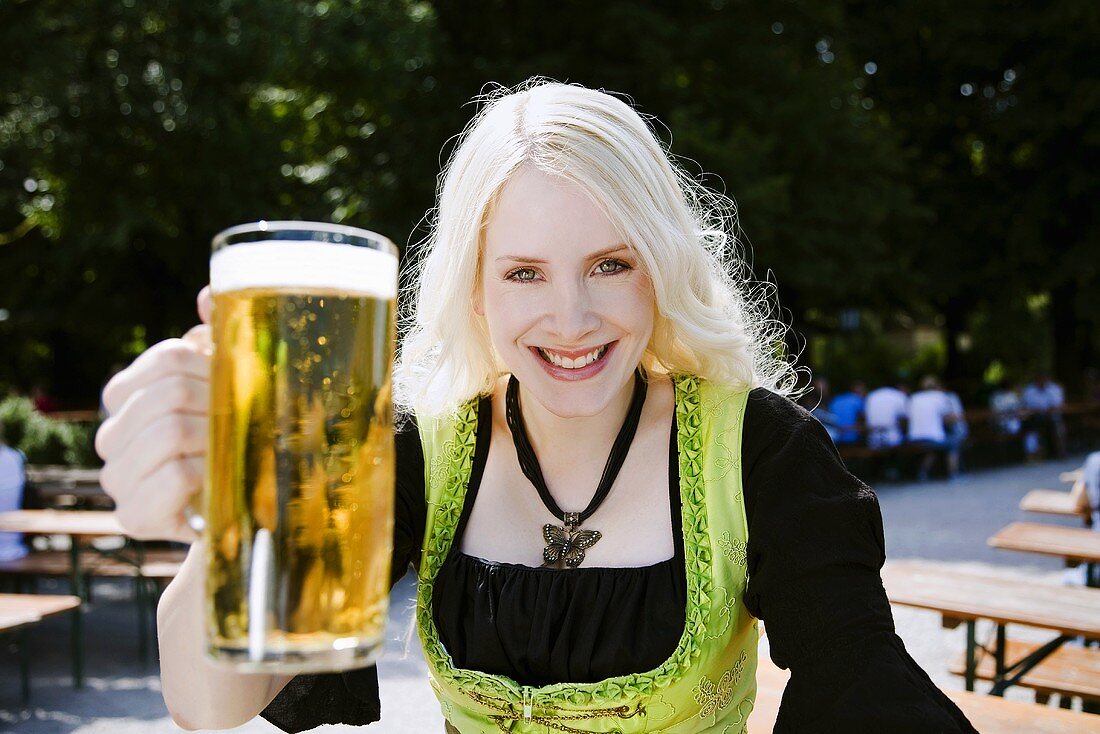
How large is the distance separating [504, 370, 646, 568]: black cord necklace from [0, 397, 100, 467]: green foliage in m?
10.4

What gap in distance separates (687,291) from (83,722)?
4187 millimetres

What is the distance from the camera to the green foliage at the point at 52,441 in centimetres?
1120

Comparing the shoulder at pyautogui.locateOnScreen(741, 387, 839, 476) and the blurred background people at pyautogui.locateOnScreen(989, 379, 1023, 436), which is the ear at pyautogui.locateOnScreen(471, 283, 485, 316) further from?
the blurred background people at pyautogui.locateOnScreen(989, 379, 1023, 436)

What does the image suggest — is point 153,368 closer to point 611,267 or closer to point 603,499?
point 611,267

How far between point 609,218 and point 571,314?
160 mm

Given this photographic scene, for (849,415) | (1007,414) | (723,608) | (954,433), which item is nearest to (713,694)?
(723,608)

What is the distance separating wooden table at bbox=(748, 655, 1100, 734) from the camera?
7.14ft

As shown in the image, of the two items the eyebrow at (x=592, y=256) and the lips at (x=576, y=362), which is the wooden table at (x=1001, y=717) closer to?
the lips at (x=576, y=362)

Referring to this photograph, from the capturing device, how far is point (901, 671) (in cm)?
136

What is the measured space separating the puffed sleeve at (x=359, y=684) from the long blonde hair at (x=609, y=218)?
153mm

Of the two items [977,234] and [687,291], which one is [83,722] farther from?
[977,234]

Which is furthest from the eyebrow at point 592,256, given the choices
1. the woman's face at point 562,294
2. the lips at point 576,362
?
the lips at point 576,362

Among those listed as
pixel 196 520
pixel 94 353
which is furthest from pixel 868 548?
pixel 94 353

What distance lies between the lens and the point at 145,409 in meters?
0.81
